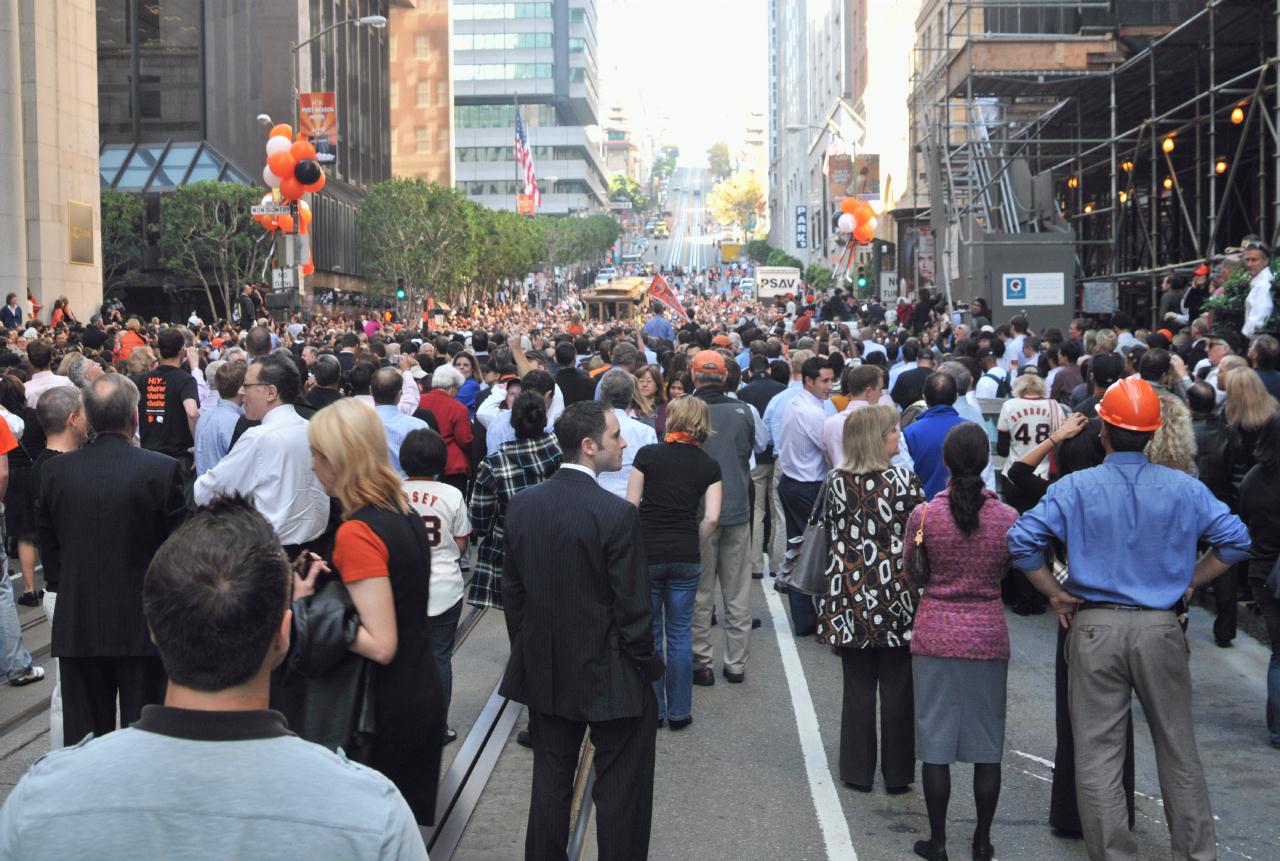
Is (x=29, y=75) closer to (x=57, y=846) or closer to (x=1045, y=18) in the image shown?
(x=1045, y=18)

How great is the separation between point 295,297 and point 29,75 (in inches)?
473

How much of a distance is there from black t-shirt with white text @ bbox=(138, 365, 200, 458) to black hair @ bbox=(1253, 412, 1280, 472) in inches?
286

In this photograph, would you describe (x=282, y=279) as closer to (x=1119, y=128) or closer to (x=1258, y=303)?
(x=1119, y=128)

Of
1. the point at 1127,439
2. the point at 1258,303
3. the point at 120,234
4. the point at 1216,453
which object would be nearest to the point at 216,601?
the point at 1127,439

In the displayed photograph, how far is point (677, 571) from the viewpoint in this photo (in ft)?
25.3

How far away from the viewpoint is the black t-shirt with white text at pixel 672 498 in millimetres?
7602

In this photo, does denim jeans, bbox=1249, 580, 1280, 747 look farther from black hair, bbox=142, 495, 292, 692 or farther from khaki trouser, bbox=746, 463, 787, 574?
black hair, bbox=142, 495, 292, 692

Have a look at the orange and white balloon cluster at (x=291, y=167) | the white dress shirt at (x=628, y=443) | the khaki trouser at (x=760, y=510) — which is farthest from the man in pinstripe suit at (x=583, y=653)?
the orange and white balloon cluster at (x=291, y=167)

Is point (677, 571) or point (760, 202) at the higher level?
point (760, 202)

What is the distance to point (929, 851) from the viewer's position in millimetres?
5973

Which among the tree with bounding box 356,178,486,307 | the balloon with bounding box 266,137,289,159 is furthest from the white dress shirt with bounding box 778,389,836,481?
the tree with bounding box 356,178,486,307

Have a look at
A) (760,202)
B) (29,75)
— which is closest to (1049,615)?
(29,75)

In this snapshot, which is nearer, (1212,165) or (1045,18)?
(1212,165)

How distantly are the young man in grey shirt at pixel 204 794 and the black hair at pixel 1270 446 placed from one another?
6.79m
